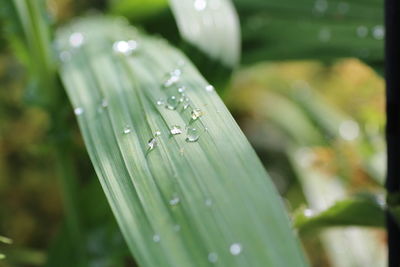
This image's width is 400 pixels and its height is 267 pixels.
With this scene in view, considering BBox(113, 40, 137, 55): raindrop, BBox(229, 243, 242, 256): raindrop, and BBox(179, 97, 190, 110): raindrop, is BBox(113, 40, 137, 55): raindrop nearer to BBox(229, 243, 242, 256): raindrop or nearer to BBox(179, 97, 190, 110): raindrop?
BBox(179, 97, 190, 110): raindrop

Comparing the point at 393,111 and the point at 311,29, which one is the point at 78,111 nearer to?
the point at 393,111

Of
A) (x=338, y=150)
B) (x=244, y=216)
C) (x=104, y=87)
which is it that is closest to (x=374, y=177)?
(x=338, y=150)

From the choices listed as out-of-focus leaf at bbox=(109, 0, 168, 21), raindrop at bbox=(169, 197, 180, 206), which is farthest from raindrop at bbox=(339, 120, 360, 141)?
raindrop at bbox=(169, 197, 180, 206)

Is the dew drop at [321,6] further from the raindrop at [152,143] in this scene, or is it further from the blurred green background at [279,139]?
the raindrop at [152,143]

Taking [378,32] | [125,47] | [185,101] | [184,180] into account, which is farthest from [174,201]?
[378,32]

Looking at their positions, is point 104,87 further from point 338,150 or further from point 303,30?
point 338,150
